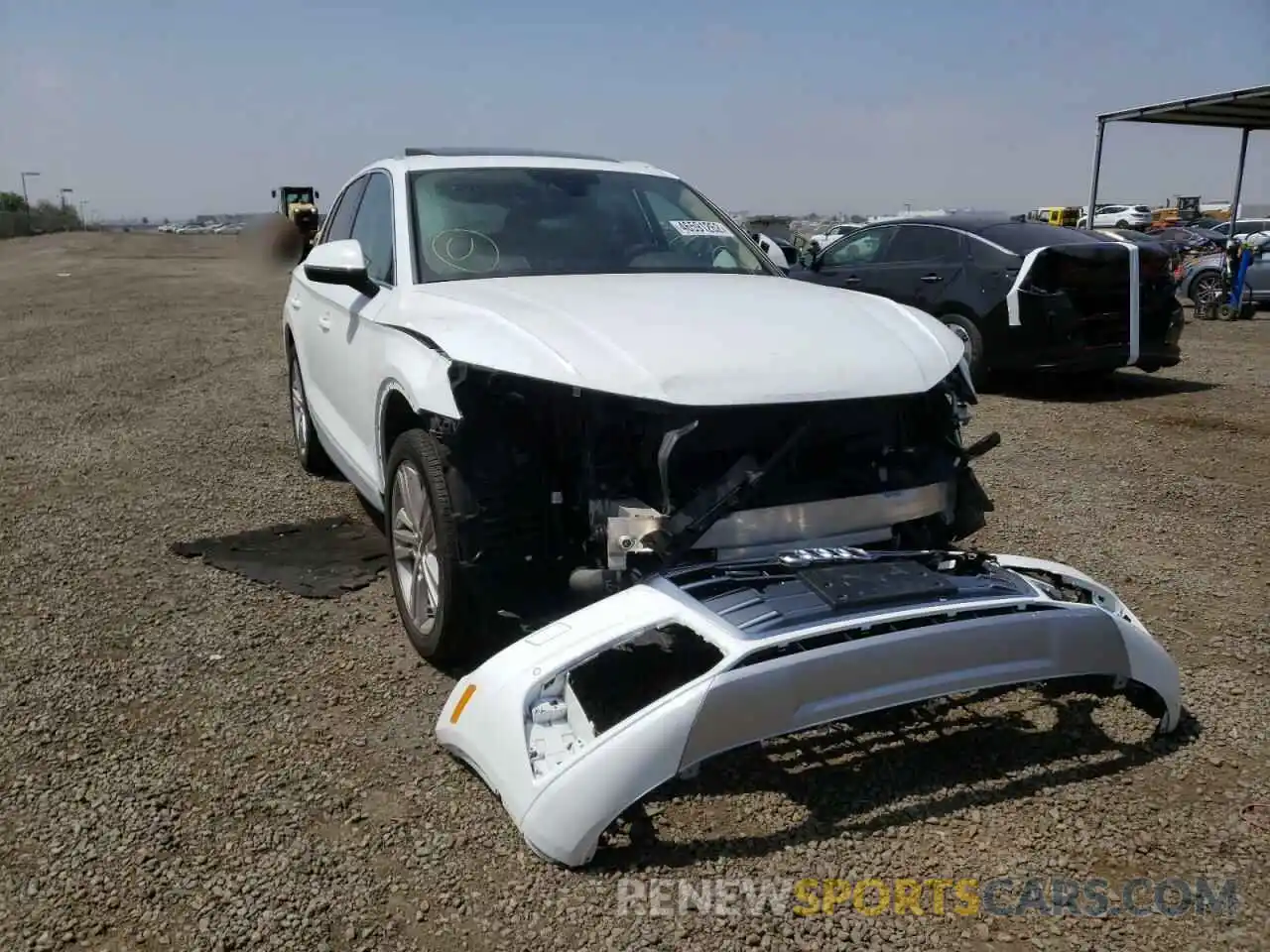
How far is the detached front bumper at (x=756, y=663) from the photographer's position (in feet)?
7.89

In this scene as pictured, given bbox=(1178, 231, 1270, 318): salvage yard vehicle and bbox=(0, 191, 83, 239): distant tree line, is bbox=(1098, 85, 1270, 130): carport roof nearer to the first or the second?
bbox=(1178, 231, 1270, 318): salvage yard vehicle

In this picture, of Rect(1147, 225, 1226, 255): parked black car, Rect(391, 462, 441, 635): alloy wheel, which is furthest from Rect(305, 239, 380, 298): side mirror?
Rect(1147, 225, 1226, 255): parked black car

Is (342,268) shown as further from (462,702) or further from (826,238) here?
(826,238)

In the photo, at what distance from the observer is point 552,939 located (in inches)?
90.0

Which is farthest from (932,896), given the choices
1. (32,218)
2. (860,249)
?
(32,218)

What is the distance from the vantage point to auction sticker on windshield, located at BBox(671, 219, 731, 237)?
4.44m

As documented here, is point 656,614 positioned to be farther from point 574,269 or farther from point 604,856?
point 574,269

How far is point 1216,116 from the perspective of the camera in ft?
55.5

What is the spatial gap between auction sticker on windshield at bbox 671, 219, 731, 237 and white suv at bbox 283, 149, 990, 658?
0.58 metres

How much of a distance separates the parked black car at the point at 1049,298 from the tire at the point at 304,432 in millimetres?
4520

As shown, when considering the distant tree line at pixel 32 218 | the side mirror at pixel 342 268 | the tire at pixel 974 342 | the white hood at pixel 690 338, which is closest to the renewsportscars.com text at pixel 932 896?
the white hood at pixel 690 338

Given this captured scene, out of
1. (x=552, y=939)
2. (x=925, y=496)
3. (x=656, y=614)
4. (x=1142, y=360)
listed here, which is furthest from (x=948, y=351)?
(x=1142, y=360)

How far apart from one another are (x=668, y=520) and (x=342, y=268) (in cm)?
179

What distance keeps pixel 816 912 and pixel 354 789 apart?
51.3 inches
